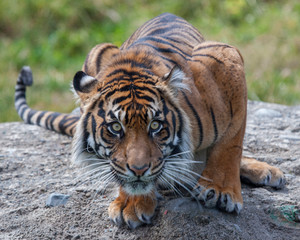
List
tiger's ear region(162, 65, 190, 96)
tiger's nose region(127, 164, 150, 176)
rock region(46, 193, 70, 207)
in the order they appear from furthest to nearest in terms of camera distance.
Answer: rock region(46, 193, 70, 207)
tiger's ear region(162, 65, 190, 96)
tiger's nose region(127, 164, 150, 176)

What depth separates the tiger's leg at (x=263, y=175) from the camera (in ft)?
10.1

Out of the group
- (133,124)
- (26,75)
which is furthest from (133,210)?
(26,75)

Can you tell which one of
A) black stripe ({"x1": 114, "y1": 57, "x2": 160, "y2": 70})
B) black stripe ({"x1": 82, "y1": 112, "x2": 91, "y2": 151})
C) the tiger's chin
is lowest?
the tiger's chin

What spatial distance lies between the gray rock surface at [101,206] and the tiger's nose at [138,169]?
0.49 m

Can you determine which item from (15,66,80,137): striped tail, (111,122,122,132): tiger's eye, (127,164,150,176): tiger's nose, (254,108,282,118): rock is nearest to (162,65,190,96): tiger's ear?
(111,122,122,132): tiger's eye

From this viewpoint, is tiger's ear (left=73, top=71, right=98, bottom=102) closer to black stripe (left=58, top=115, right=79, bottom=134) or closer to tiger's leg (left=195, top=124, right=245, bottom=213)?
tiger's leg (left=195, top=124, right=245, bottom=213)

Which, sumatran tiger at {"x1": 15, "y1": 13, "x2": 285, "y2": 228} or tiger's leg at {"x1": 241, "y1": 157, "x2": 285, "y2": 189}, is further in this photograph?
tiger's leg at {"x1": 241, "y1": 157, "x2": 285, "y2": 189}

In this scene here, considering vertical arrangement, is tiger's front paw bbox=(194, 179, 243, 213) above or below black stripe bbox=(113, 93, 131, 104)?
below

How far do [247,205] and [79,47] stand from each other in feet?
18.7

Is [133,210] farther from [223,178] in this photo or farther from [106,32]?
[106,32]

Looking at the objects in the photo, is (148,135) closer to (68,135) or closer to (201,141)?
(201,141)

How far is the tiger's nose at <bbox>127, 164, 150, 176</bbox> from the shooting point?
2.23 meters

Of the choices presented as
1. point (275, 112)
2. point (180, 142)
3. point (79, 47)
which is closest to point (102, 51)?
point (180, 142)

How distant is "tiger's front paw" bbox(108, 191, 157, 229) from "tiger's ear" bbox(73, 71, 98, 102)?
0.62 m
